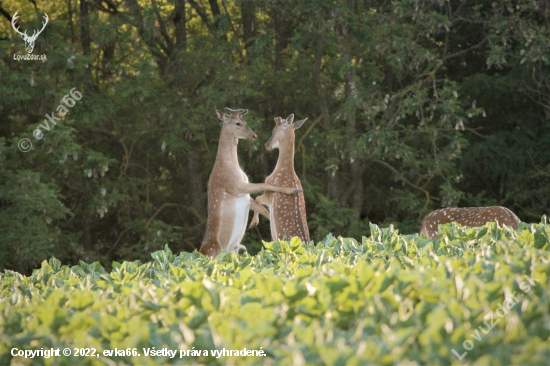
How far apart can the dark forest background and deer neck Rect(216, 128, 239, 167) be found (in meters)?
6.94

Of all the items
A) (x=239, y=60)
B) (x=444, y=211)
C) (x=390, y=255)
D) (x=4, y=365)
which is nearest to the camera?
(x=4, y=365)

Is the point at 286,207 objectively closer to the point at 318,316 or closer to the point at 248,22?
the point at 318,316

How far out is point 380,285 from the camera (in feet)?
7.70

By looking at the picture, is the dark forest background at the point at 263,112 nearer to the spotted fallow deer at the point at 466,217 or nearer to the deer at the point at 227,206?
the spotted fallow deer at the point at 466,217

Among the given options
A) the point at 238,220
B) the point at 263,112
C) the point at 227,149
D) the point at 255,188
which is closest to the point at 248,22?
the point at 263,112

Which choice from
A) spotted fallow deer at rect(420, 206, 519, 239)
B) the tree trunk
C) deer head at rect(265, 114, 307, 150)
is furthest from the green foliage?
the tree trunk

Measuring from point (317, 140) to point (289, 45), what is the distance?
7.21 ft

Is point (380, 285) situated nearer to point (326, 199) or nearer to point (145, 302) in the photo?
point (145, 302)

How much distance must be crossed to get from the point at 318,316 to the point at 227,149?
3.43 metres

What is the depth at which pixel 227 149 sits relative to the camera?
18.2 ft

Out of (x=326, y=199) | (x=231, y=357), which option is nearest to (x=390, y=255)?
(x=231, y=357)

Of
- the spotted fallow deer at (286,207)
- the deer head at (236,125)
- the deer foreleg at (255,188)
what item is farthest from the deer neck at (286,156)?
the deer foreleg at (255,188)

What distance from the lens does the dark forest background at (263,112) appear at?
1263 cm

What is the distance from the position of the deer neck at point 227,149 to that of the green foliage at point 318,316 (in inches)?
104
